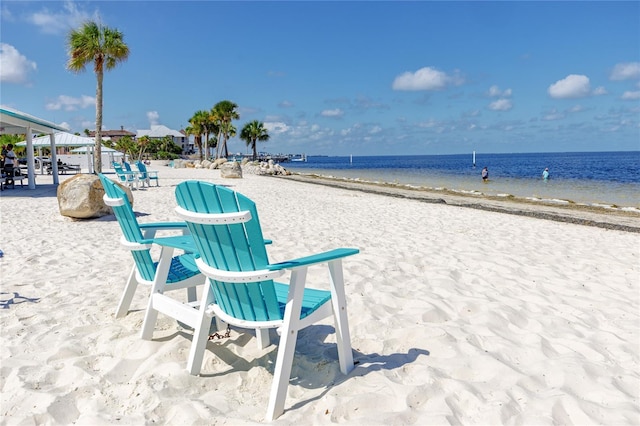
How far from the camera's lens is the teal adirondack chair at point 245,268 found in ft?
6.56

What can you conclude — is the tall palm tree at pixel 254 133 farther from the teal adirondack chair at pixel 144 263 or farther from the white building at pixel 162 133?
the teal adirondack chair at pixel 144 263

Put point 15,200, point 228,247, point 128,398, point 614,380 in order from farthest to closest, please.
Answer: point 15,200 < point 614,380 < point 128,398 < point 228,247

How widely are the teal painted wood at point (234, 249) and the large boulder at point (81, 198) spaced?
613 centimetres

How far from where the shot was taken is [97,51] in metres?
19.5

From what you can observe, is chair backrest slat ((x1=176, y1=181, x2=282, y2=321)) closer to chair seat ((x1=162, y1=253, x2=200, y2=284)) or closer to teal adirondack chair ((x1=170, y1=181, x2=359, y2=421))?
teal adirondack chair ((x1=170, y1=181, x2=359, y2=421))

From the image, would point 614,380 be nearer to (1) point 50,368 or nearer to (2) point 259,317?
(2) point 259,317

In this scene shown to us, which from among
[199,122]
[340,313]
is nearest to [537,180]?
[340,313]

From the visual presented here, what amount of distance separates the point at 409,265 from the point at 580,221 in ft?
22.1

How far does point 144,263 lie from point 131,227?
0.27 meters

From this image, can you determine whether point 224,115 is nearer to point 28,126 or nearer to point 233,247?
point 28,126

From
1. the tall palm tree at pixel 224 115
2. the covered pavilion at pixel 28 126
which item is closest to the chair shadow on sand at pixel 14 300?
the covered pavilion at pixel 28 126

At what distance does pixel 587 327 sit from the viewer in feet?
10.2

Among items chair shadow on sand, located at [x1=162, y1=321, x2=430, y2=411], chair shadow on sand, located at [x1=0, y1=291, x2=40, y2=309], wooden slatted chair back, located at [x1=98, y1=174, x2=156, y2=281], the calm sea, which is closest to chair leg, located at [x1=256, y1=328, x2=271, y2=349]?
chair shadow on sand, located at [x1=162, y1=321, x2=430, y2=411]

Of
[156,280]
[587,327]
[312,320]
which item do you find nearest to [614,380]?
[587,327]
